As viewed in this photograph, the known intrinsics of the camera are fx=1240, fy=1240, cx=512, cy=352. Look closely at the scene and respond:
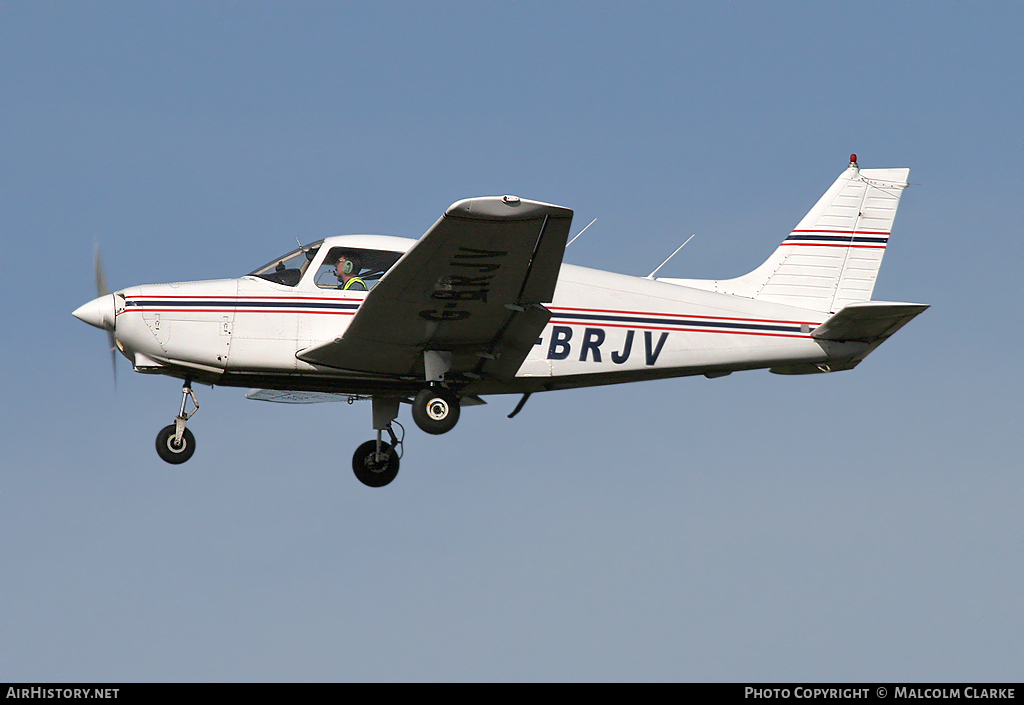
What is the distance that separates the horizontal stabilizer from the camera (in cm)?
1427

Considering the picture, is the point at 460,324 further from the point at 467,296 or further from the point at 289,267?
the point at 289,267

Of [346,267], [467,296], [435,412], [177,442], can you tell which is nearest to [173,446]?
[177,442]

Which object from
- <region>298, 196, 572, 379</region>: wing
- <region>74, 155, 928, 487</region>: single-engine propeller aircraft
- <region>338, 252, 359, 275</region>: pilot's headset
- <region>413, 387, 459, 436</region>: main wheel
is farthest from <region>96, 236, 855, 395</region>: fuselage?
<region>413, 387, 459, 436</region>: main wheel

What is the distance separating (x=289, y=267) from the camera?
1434 cm

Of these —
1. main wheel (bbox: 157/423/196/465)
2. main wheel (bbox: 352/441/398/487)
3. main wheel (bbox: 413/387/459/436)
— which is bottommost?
main wheel (bbox: 352/441/398/487)

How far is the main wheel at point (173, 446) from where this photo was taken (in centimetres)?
1388

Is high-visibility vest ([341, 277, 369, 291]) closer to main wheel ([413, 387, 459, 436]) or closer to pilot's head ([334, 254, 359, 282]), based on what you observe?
pilot's head ([334, 254, 359, 282])

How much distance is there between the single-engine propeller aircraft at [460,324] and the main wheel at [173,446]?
0.05 ft

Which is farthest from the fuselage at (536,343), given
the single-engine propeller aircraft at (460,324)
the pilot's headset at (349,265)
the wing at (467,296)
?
the wing at (467,296)

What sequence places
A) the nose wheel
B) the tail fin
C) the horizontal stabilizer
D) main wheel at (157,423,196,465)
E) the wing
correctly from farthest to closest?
1. the nose wheel
2. the tail fin
3. the horizontal stabilizer
4. main wheel at (157,423,196,465)
5. the wing

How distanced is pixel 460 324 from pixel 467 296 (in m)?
0.64

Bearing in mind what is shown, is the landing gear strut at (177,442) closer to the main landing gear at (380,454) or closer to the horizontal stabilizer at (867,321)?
the main landing gear at (380,454)

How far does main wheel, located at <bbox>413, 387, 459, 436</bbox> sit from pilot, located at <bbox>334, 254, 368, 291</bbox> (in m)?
1.44
